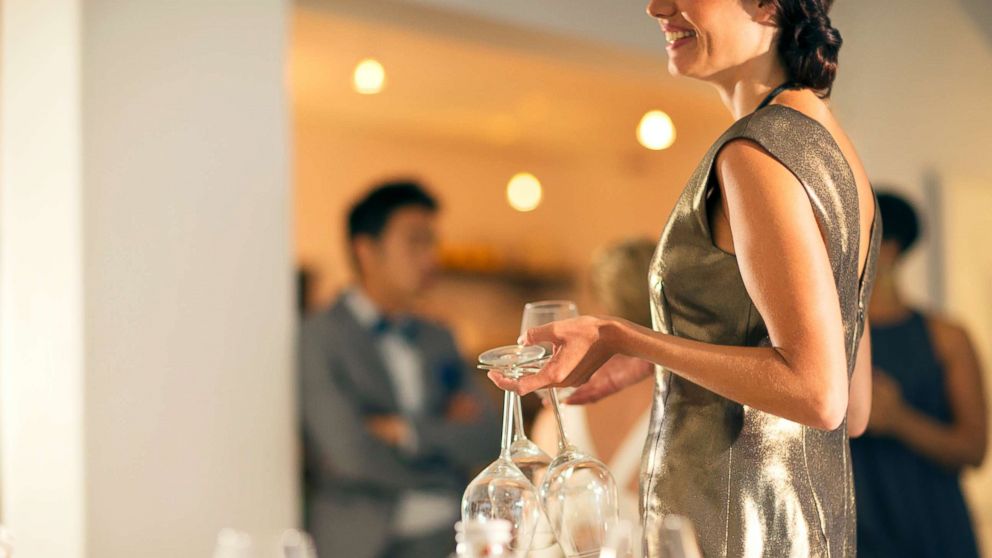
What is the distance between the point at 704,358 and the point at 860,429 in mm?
378

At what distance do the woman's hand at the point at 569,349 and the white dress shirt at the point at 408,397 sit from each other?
2.29m

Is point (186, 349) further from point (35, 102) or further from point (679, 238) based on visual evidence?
point (679, 238)

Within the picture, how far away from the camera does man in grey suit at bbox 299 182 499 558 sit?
3223 mm

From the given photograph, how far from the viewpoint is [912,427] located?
308cm

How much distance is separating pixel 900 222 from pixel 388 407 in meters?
1.46

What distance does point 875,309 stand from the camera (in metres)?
3.20

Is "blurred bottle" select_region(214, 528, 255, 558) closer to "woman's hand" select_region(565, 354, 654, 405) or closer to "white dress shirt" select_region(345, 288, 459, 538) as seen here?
"woman's hand" select_region(565, 354, 654, 405)

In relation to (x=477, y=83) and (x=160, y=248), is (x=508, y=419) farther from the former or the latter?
(x=477, y=83)

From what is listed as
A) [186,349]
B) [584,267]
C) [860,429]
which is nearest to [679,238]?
[860,429]

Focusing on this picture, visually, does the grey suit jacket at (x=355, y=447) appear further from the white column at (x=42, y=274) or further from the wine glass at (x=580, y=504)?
the wine glass at (x=580, y=504)

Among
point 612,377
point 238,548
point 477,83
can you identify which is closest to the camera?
point 238,548

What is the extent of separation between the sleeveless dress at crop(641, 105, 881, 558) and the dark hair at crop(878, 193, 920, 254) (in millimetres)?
2006

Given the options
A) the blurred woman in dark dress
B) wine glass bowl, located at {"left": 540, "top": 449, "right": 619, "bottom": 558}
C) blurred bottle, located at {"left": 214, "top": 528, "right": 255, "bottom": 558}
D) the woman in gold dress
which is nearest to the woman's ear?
the woman in gold dress

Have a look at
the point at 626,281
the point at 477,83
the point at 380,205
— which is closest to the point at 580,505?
the point at 626,281
